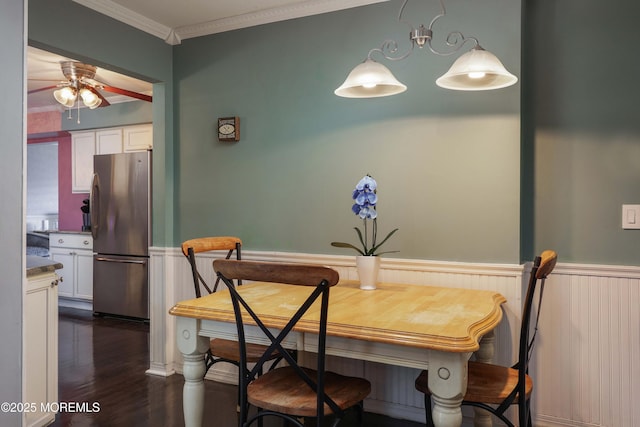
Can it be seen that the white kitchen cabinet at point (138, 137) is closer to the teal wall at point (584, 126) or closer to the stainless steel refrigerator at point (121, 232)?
the stainless steel refrigerator at point (121, 232)

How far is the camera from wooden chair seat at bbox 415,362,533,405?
1776 mm

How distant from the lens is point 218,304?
2.00 meters

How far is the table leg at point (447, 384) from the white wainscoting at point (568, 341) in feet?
3.43

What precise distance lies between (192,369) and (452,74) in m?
1.56

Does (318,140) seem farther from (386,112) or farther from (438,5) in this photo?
(438,5)

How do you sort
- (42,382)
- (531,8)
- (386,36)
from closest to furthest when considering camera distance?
1. (42,382)
2. (531,8)
3. (386,36)

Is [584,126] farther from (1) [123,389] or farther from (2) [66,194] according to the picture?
(2) [66,194]

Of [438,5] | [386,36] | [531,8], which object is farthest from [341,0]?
[531,8]

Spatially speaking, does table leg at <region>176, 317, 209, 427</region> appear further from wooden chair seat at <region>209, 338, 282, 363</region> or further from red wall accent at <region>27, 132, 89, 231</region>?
red wall accent at <region>27, 132, 89, 231</region>

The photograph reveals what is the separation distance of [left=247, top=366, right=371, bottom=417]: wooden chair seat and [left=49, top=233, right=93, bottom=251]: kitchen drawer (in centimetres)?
432

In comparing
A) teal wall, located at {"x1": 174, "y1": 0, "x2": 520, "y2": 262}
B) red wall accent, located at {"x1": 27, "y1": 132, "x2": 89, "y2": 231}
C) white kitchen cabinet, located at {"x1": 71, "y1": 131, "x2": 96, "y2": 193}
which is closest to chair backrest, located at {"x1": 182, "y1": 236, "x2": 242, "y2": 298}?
teal wall, located at {"x1": 174, "y1": 0, "x2": 520, "y2": 262}

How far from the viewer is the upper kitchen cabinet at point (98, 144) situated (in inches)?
214

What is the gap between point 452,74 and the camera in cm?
190

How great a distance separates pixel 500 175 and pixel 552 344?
0.91 meters
